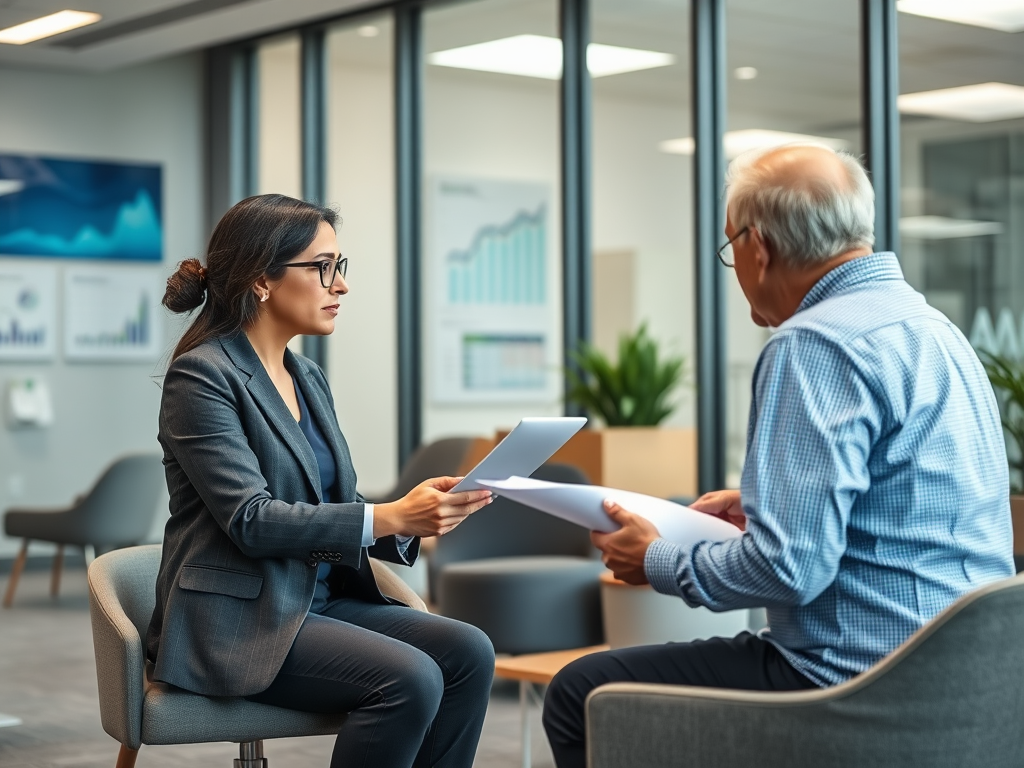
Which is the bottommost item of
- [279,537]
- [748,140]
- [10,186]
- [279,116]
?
Result: [279,537]

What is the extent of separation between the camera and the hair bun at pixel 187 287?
2.55 metres

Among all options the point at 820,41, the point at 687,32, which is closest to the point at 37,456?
the point at 687,32

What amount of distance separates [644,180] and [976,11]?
169 cm

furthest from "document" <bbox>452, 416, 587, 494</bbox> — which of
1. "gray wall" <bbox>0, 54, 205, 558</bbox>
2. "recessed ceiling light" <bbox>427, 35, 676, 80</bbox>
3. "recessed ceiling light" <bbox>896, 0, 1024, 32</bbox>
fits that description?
"gray wall" <bbox>0, 54, 205, 558</bbox>

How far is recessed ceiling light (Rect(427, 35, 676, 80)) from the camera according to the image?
6.12 meters

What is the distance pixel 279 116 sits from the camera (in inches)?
316

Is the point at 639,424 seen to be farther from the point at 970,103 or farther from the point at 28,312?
the point at 28,312

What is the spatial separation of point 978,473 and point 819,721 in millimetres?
414

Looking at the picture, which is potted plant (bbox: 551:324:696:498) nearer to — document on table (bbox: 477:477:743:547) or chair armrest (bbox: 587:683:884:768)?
document on table (bbox: 477:477:743:547)

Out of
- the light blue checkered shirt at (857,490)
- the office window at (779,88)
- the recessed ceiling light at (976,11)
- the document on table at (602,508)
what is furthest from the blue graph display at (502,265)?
the light blue checkered shirt at (857,490)

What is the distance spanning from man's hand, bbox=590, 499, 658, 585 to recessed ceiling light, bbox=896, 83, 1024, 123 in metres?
3.45

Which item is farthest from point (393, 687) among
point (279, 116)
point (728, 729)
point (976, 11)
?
point (279, 116)

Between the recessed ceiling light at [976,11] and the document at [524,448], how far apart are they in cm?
337

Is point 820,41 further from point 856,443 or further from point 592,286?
point 856,443
